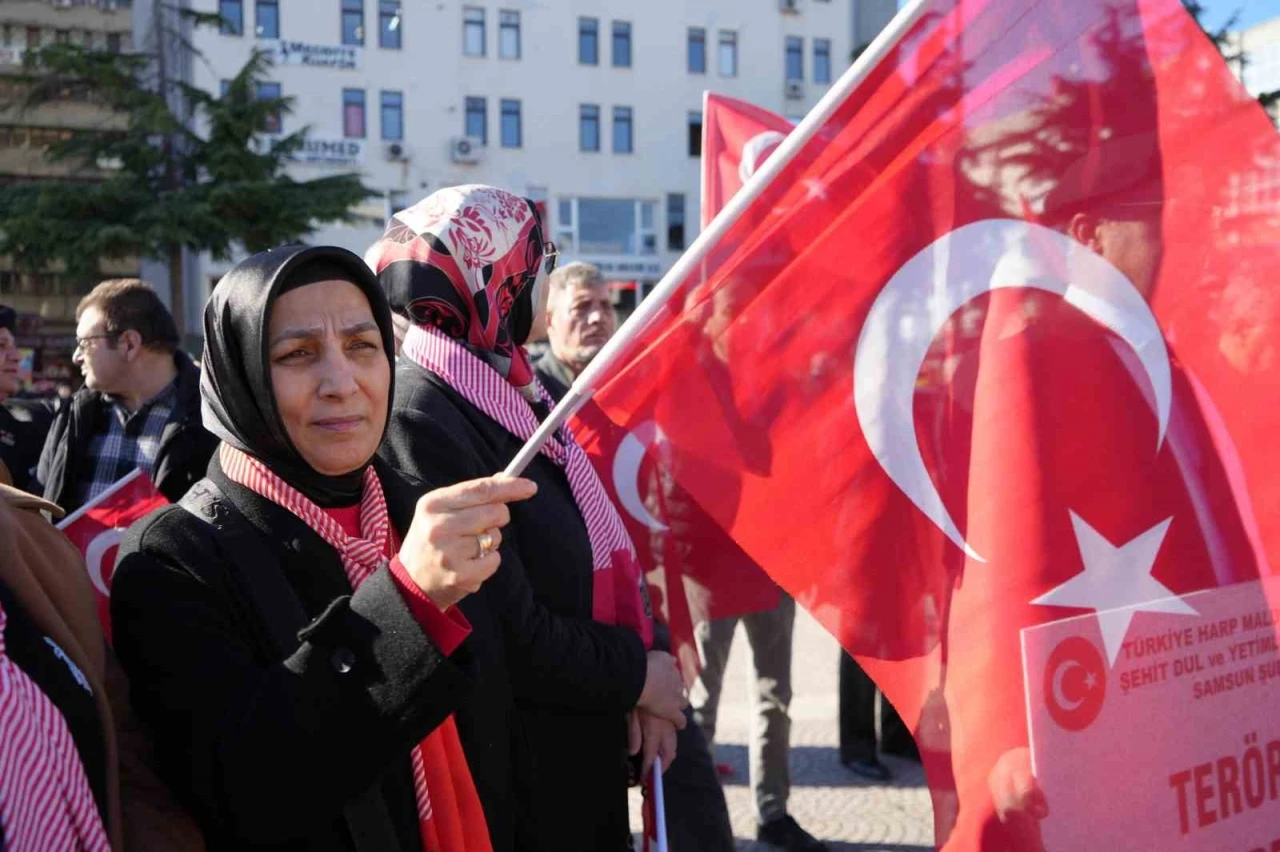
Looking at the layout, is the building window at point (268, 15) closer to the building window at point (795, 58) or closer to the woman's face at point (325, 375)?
the building window at point (795, 58)

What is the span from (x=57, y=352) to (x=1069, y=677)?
40.6m

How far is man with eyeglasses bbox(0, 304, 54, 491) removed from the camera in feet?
17.0

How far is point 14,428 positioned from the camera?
5469mm

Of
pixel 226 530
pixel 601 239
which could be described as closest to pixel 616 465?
pixel 226 530

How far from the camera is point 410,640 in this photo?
5.25 feet

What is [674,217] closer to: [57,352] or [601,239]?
[601,239]

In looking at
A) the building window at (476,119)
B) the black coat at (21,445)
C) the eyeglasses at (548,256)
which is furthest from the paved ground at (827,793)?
the building window at (476,119)

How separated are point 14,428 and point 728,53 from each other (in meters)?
36.5

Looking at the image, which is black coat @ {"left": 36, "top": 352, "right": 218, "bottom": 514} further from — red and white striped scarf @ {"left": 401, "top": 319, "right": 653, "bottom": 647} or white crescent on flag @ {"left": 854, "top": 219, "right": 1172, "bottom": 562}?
white crescent on flag @ {"left": 854, "top": 219, "right": 1172, "bottom": 562}

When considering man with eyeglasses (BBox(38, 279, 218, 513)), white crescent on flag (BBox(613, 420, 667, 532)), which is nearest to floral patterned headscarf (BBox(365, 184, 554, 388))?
white crescent on flag (BBox(613, 420, 667, 532))

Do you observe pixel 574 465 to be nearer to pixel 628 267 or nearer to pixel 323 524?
pixel 323 524

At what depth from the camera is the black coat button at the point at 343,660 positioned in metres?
1.59

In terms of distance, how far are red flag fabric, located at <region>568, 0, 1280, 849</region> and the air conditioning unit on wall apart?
35.3 metres

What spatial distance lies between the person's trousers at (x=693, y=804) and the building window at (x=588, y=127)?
3648 cm
